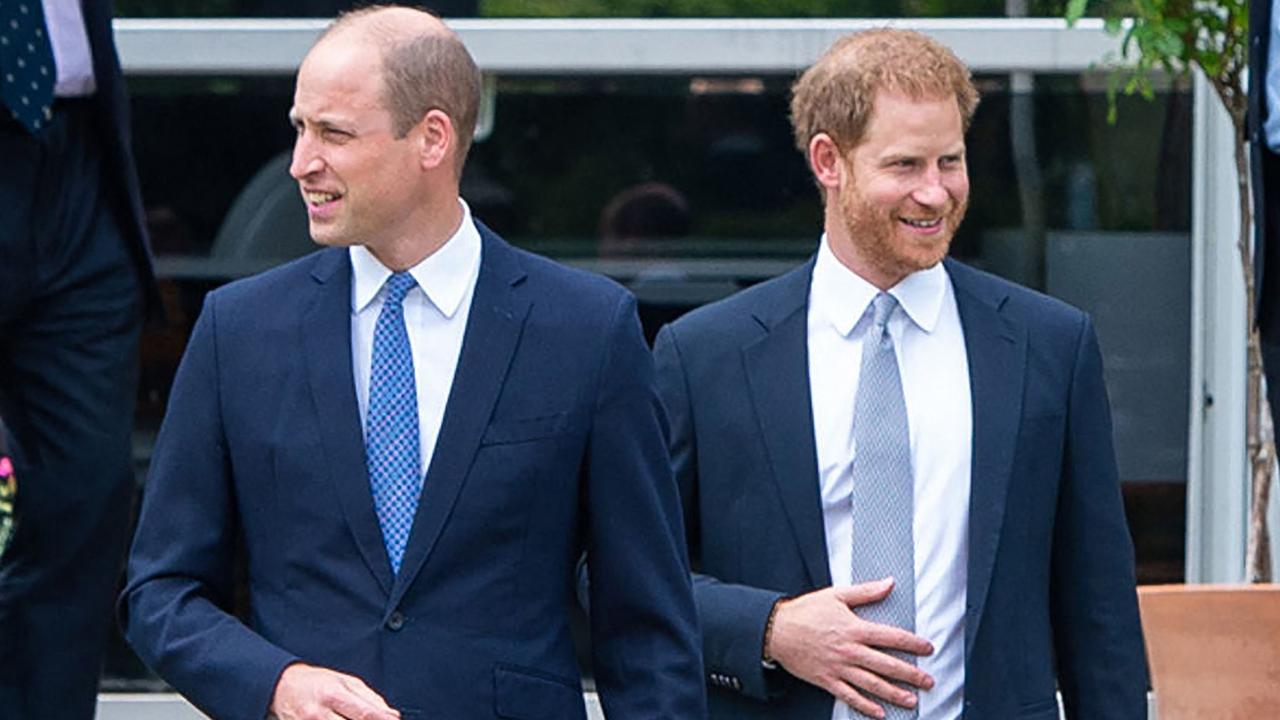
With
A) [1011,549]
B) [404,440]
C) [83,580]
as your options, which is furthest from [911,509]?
[83,580]

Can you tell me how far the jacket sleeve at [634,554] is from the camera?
11.7 feet

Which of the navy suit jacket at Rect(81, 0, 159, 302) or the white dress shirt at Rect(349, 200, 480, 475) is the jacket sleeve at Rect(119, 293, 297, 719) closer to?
the white dress shirt at Rect(349, 200, 480, 475)

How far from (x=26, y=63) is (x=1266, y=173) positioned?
2125 mm

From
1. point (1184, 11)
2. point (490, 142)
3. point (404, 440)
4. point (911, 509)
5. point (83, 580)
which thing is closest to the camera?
point (404, 440)

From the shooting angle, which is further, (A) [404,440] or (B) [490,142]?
(B) [490,142]

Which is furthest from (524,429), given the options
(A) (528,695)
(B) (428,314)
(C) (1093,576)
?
(C) (1093,576)

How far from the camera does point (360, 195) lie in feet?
11.8

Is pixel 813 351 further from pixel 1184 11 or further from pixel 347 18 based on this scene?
pixel 1184 11

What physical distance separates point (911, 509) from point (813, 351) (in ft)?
1.00

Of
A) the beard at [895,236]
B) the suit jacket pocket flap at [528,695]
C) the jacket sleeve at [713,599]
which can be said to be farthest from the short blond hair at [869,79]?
the suit jacket pocket flap at [528,695]

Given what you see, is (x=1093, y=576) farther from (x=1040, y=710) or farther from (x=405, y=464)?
(x=405, y=464)

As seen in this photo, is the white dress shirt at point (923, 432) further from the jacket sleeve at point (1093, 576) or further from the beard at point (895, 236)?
the jacket sleeve at point (1093, 576)

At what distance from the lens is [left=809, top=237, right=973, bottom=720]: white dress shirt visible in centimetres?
390

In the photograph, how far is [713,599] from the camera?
3.96 m
